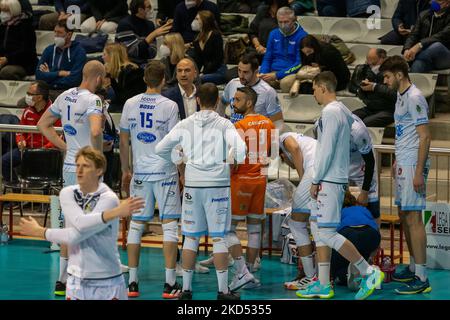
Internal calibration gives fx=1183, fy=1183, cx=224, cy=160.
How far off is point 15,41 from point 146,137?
674 centimetres

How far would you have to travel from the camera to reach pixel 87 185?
27.4 feet

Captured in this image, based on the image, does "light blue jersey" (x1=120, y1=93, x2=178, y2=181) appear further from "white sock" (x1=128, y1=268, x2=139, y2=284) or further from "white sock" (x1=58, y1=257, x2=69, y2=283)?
"white sock" (x1=58, y1=257, x2=69, y2=283)

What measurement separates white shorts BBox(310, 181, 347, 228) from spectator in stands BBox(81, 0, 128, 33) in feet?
24.9

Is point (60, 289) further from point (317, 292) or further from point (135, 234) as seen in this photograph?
point (317, 292)

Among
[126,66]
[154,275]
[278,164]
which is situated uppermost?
[126,66]

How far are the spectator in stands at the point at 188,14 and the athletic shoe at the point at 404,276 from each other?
584 centimetres

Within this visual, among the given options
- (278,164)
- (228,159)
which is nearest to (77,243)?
(228,159)

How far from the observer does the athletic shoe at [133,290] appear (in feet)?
36.3

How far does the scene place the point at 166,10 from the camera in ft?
57.1

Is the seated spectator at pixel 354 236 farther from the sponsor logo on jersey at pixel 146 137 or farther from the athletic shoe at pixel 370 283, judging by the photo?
the sponsor logo on jersey at pixel 146 137

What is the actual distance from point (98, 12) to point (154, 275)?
677 cm

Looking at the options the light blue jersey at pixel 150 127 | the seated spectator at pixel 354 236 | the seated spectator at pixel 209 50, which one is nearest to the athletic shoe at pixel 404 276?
the seated spectator at pixel 354 236

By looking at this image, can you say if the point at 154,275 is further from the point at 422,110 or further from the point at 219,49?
the point at 219,49

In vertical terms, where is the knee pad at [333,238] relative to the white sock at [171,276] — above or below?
above
